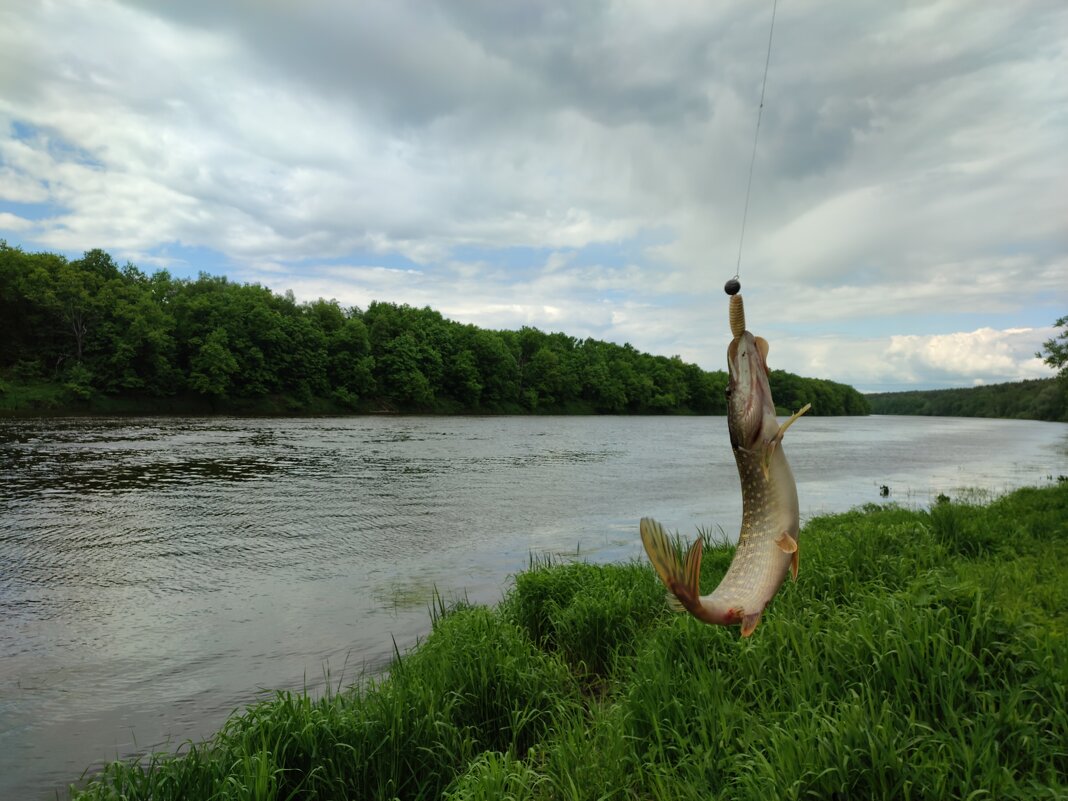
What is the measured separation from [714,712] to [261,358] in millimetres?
83043

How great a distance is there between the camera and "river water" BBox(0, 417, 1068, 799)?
25.1 feet

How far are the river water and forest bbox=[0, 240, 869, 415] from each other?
1472cm

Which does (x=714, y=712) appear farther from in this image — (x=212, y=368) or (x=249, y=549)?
(x=212, y=368)

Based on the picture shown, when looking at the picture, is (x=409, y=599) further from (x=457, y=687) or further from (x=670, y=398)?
(x=670, y=398)

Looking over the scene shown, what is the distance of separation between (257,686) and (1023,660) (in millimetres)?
7973

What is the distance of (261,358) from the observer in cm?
7894

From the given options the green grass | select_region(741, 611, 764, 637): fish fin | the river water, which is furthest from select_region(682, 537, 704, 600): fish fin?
the river water

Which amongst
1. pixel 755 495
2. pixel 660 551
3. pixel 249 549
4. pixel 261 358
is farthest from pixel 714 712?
pixel 261 358

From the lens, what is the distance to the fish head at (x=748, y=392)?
182 centimetres

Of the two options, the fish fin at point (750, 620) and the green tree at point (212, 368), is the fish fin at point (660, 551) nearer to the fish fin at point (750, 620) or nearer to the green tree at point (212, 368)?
the fish fin at point (750, 620)

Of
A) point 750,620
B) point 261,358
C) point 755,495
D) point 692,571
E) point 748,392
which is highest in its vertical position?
point 261,358

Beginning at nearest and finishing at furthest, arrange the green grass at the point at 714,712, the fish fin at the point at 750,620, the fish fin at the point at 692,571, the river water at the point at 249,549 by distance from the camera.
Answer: the fish fin at the point at 692,571 → the fish fin at the point at 750,620 → the green grass at the point at 714,712 → the river water at the point at 249,549

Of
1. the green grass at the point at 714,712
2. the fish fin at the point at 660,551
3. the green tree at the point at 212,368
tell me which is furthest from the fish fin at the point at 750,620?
the green tree at the point at 212,368

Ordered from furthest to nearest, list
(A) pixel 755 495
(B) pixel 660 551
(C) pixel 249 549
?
(C) pixel 249 549 < (A) pixel 755 495 < (B) pixel 660 551
